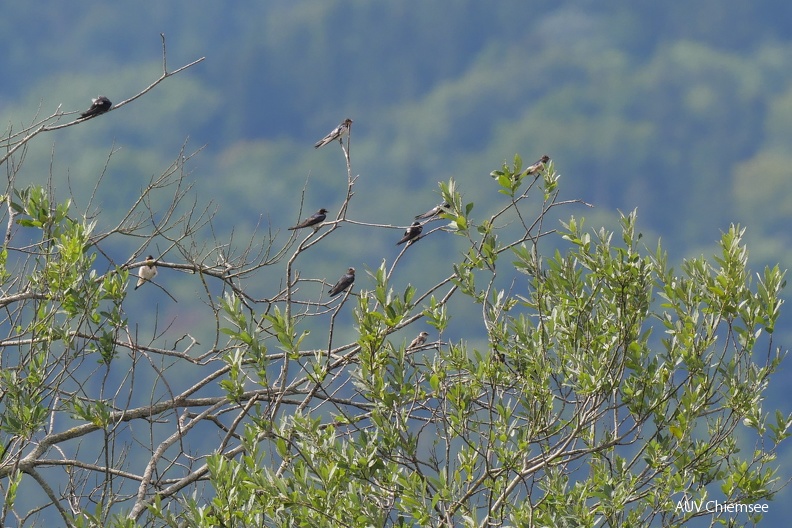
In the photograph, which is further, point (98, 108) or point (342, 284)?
point (342, 284)

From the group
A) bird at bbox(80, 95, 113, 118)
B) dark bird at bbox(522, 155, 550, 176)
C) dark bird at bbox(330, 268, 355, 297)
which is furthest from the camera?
dark bird at bbox(330, 268, 355, 297)

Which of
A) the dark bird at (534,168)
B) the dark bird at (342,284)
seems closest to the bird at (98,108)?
the dark bird at (342,284)

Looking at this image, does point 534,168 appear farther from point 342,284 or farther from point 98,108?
point 98,108

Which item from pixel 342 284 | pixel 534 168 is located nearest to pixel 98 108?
pixel 342 284

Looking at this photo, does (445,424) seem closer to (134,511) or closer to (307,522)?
(307,522)

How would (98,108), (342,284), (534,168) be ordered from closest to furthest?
(98,108)
(534,168)
(342,284)

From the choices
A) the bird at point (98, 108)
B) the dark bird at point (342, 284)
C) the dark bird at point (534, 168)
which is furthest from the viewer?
the dark bird at point (342, 284)

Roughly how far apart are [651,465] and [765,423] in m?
0.74

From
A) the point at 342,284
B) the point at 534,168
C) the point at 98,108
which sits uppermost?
the point at 98,108

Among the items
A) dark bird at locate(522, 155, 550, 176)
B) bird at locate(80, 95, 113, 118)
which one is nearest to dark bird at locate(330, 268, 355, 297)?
dark bird at locate(522, 155, 550, 176)

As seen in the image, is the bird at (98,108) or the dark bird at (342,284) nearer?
the bird at (98,108)

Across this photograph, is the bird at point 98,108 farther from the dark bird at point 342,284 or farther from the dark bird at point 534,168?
the dark bird at point 534,168

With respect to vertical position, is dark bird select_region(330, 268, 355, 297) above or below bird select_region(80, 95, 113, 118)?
below

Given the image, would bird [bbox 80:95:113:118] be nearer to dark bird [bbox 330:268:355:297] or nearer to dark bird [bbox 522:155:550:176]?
dark bird [bbox 330:268:355:297]
